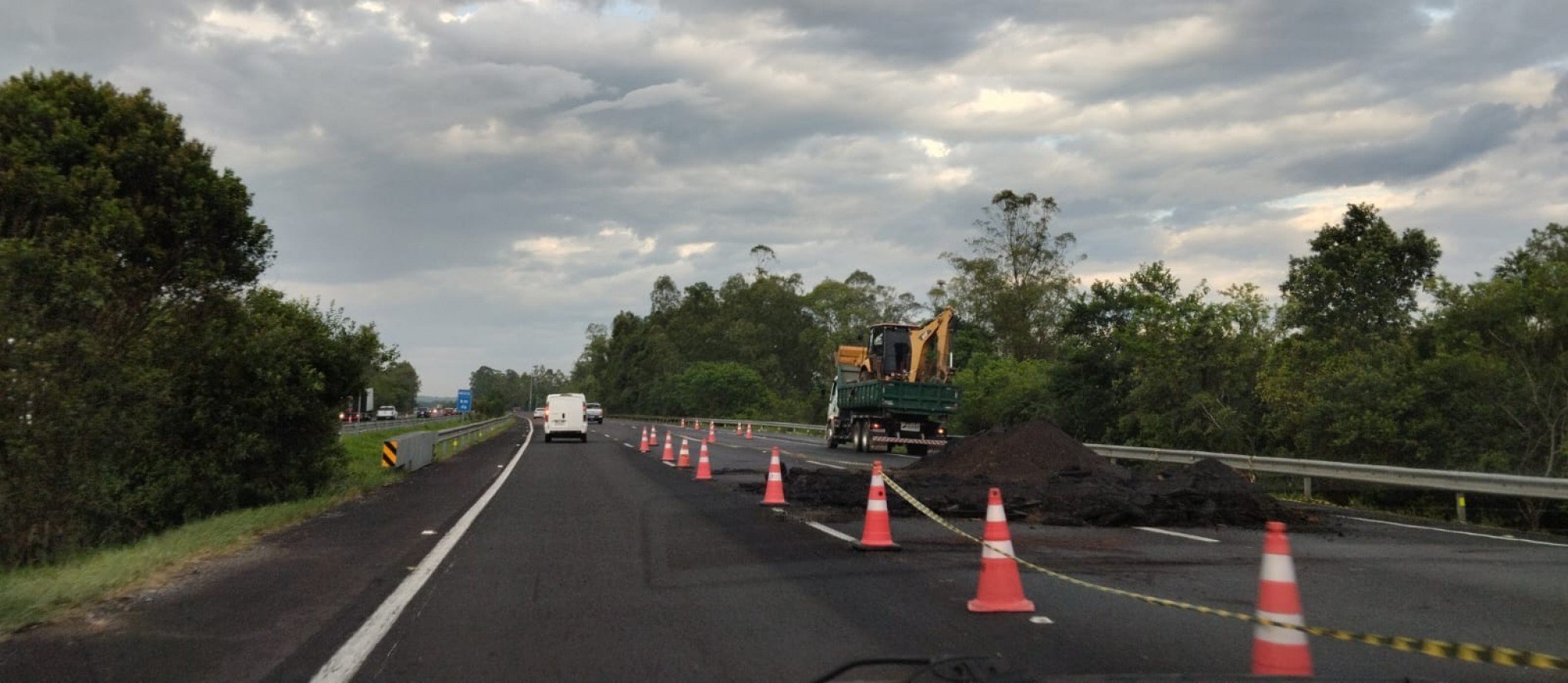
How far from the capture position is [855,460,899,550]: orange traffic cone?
1095 centimetres

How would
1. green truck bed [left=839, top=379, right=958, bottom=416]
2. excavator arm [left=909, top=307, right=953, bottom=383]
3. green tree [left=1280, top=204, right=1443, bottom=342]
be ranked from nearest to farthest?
1. green truck bed [left=839, top=379, right=958, bottom=416]
2. excavator arm [left=909, top=307, right=953, bottom=383]
3. green tree [left=1280, top=204, right=1443, bottom=342]

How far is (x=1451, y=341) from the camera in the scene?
26219mm

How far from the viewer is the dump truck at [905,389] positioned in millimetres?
32688

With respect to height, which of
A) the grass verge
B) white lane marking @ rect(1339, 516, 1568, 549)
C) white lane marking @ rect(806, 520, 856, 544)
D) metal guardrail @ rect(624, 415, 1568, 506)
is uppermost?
metal guardrail @ rect(624, 415, 1568, 506)

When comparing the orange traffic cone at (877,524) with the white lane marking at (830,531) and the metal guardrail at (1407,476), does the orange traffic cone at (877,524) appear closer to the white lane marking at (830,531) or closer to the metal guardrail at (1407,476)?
the white lane marking at (830,531)

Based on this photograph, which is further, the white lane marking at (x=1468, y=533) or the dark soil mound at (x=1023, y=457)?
the dark soil mound at (x=1023, y=457)

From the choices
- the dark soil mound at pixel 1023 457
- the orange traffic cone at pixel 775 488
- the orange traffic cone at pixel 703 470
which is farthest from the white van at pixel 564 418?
the orange traffic cone at pixel 775 488

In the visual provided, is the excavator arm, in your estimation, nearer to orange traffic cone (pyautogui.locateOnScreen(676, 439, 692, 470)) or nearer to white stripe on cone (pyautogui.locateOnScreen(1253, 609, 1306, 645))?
orange traffic cone (pyautogui.locateOnScreen(676, 439, 692, 470))

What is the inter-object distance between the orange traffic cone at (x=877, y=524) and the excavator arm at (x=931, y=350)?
2201 cm

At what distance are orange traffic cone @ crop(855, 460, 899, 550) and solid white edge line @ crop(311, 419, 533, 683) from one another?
3985 millimetres

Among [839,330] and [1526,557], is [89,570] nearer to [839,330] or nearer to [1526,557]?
[1526,557]

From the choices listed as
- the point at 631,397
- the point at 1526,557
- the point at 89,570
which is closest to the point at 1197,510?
the point at 1526,557

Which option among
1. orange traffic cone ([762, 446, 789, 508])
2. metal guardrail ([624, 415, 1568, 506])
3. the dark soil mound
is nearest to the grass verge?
orange traffic cone ([762, 446, 789, 508])

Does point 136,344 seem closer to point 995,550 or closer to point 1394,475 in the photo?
point 995,550
